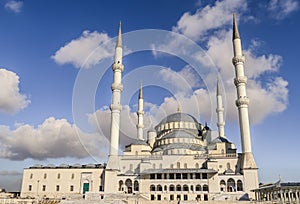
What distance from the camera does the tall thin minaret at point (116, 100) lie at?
5226 cm

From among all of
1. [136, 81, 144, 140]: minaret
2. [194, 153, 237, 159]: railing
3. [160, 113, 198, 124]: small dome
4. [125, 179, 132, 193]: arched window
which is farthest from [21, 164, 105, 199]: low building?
[160, 113, 198, 124]: small dome

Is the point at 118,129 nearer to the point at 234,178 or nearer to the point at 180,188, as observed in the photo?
the point at 180,188

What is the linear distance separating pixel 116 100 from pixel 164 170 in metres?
15.9

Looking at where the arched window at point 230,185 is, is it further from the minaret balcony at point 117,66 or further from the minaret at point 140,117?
the minaret balcony at point 117,66

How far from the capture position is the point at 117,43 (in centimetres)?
5919

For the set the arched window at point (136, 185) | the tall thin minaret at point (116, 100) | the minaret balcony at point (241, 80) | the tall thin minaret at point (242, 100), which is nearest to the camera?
the tall thin minaret at point (242, 100)

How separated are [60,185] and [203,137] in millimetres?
32380

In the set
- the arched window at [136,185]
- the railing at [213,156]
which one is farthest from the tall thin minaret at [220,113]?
the arched window at [136,185]

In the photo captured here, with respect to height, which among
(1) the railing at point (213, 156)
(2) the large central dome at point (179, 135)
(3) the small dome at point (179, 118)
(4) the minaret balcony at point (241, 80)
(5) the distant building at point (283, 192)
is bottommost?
(5) the distant building at point (283, 192)

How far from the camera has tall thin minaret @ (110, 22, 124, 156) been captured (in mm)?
52259

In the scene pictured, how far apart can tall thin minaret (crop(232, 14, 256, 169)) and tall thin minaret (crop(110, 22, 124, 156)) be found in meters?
21.8

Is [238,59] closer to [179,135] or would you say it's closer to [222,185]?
[179,135]

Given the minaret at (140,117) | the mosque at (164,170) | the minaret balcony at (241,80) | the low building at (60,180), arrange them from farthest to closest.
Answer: the minaret at (140,117), the low building at (60,180), the minaret balcony at (241,80), the mosque at (164,170)

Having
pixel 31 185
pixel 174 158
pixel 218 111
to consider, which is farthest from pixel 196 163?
pixel 31 185
